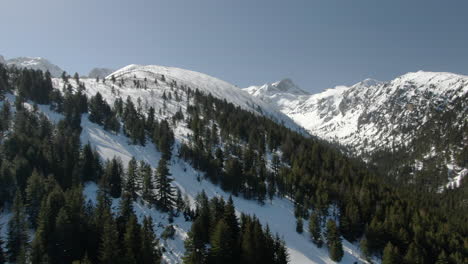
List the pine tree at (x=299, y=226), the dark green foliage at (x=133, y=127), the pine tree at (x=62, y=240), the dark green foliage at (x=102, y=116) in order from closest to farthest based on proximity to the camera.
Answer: the pine tree at (x=62, y=240), the pine tree at (x=299, y=226), the dark green foliage at (x=133, y=127), the dark green foliage at (x=102, y=116)

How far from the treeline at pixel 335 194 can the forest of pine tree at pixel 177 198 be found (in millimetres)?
396

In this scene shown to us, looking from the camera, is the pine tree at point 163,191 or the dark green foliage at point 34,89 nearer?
the pine tree at point 163,191

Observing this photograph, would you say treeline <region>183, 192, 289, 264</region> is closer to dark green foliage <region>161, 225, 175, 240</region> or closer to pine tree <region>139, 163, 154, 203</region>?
dark green foliage <region>161, 225, 175, 240</region>

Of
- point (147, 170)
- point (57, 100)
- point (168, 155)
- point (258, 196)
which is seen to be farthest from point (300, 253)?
point (57, 100)

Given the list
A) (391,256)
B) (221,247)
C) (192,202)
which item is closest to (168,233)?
(192,202)

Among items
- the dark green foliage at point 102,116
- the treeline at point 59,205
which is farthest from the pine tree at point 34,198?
the dark green foliage at point 102,116

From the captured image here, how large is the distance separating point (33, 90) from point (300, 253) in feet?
473

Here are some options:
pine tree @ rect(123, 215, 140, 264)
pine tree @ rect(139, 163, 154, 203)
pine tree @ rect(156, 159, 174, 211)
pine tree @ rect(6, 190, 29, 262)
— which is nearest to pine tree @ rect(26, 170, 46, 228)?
pine tree @ rect(6, 190, 29, 262)

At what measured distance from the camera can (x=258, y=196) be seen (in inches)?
3861

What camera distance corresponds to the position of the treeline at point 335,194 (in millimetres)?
84312

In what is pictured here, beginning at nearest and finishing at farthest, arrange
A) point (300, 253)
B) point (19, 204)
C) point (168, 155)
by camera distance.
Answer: point (19, 204) < point (300, 253) < point (168, 155)

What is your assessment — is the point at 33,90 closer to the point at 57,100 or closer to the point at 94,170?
the point at 57,100

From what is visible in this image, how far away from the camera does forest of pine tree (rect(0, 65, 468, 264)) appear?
5062 cm

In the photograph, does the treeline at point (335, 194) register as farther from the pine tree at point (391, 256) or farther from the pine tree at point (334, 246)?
the pine tree at point (334, 246)
